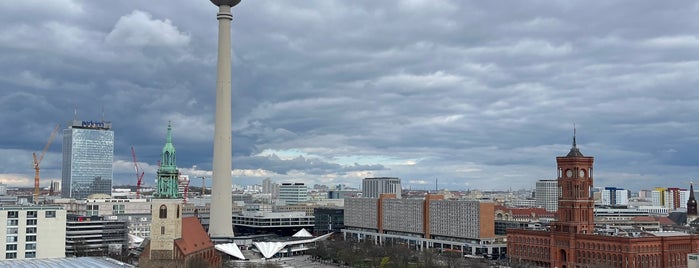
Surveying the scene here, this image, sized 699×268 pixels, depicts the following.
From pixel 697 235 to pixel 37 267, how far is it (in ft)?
328

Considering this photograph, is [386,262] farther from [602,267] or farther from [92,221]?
[92,221]

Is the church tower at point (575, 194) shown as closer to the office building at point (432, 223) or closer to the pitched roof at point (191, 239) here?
the office building at point (432, 223)

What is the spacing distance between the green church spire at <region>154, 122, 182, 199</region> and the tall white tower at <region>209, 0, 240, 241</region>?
48.3m

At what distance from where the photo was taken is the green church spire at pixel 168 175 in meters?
87.3

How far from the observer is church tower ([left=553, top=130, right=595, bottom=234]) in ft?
413

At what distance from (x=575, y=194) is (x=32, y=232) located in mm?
85017

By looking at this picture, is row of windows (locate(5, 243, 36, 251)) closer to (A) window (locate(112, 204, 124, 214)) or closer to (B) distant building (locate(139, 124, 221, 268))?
(B) distant building (locate(139, 124, 221, 268))

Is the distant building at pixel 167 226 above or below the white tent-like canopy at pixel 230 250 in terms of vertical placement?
above

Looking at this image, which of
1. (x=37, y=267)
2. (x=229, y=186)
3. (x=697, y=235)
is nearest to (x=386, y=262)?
(x=229, y=186)

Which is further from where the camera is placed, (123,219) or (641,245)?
(123,219)

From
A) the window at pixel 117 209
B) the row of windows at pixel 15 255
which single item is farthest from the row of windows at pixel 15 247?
the window at pixel 117 209

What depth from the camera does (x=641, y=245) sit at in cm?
11419

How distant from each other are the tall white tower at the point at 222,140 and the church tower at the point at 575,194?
199 feet

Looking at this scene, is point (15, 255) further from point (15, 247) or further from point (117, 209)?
point (117, 209)
